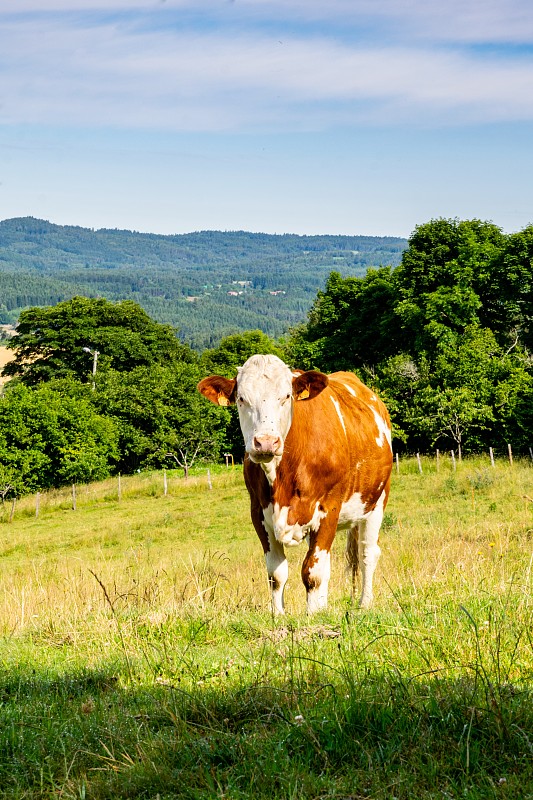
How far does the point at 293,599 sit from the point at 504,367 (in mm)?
41633

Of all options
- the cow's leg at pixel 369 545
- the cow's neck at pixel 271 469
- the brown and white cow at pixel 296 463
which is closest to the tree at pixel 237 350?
the cow's leg at pixel 369 545

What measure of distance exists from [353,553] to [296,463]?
2266 mm

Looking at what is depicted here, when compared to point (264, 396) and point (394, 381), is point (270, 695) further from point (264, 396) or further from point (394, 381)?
point (394, 381)

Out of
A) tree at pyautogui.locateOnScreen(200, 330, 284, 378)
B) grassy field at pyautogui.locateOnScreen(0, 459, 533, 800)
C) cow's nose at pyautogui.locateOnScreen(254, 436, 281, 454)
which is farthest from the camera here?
tree at pyautogui.locateOnScreen(200, 330, 284, 378)

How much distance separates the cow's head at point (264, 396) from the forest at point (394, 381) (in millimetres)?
39720

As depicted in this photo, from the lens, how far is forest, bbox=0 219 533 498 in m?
47.2

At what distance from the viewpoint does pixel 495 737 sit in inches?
141

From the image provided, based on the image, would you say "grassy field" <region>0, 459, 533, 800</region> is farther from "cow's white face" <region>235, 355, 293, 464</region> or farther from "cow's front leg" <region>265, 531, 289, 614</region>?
"cow's white face" <region>235, 355, 293, 464</region>

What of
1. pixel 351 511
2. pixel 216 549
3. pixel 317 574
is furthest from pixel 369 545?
pixel 216 549

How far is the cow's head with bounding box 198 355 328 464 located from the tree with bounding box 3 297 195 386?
63942mm

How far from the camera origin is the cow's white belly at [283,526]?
748cm

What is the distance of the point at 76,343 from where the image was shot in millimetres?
74250

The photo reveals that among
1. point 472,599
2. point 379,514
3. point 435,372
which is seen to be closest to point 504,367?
point 435,372

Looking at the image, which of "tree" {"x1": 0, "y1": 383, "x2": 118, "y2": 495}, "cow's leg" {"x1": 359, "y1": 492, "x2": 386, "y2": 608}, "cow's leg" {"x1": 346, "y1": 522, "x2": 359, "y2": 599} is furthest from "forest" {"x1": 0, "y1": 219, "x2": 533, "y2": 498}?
"cow's leg" {"x1": 359, "y1": 492, "x2": 386, "y2": 608}
